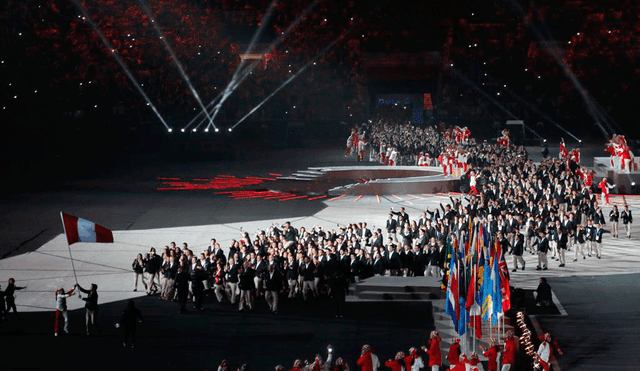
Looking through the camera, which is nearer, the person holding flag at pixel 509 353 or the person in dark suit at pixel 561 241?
the person holding flag at pixel 509 353

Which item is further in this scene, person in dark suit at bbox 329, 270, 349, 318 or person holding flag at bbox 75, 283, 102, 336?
person in dark suit at bbox 329, 270, 349, 318

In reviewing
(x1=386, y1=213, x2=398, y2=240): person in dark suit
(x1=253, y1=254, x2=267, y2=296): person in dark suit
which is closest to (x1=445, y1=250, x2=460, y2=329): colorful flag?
(x1=253, y1=254, x2=267, y2=296): person in dark suit

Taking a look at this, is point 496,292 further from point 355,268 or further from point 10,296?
point 10,296

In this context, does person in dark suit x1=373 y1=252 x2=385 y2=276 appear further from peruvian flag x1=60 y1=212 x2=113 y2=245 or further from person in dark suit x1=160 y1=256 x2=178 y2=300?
peruvian flag x1=60 y1=212 x2=113 y2=245

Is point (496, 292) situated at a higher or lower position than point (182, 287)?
higher

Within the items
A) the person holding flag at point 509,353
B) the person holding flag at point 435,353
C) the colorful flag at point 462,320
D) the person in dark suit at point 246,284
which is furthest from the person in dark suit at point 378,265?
the person holding flag at point 509,353

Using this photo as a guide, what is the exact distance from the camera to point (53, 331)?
19.3m

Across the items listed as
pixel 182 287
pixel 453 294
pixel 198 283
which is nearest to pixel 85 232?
pixel 182 287

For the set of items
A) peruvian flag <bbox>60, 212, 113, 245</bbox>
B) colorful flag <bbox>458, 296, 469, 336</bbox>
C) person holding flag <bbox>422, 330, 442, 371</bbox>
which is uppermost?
peruvian flag <bbox>60, 212, 113, 245</bbox>

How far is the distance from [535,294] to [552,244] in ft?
18.4

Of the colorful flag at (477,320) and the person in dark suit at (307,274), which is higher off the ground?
the person in dark suit at (307,274)

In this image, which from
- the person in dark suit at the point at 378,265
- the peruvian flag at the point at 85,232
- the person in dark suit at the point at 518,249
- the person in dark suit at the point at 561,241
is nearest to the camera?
the peruvian flag at the point at 85,232

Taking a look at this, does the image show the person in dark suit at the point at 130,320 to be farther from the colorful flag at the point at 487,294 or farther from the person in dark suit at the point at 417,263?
the person in dark suit at the point at 417,263

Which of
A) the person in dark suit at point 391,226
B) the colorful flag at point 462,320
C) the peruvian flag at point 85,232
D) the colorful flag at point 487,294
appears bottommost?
the colorful flag at point 462,320
